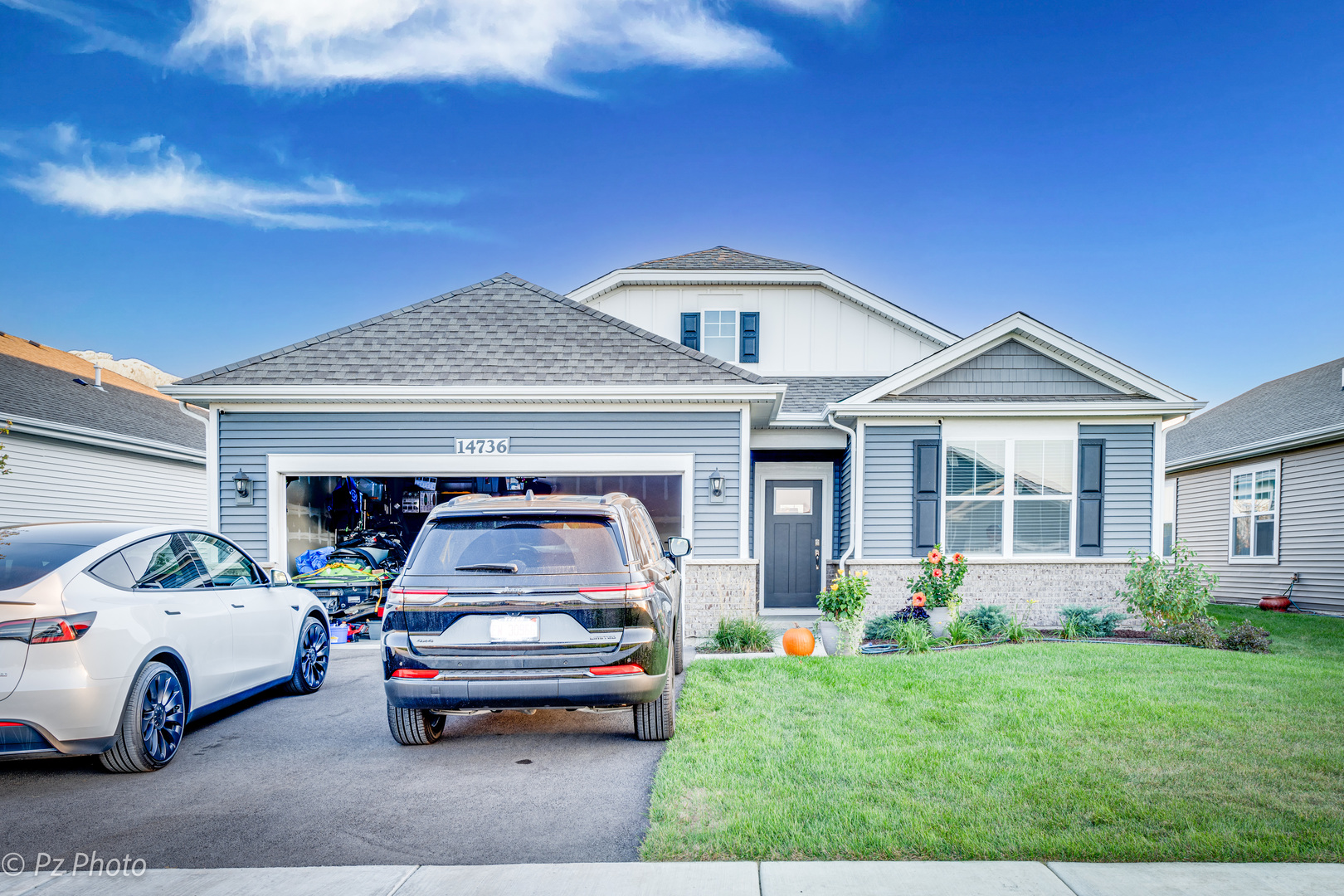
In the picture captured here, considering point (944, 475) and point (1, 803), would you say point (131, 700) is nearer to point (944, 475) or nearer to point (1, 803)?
point (1, 803)

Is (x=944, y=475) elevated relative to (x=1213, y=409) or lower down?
lower down

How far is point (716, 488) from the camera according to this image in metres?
9.94

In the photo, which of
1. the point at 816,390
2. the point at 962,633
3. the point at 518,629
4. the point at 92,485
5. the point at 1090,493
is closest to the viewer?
the point at 518,629

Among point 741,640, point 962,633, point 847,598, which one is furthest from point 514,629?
point 962,633

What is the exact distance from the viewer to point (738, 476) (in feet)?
32.8

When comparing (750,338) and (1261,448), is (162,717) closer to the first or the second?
(750,338)

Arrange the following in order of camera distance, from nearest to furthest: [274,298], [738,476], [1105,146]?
[738,476] < [1105,146] < [274,298]

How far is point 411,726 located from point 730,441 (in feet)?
20.0

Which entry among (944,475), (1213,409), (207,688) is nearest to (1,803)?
(207,688)

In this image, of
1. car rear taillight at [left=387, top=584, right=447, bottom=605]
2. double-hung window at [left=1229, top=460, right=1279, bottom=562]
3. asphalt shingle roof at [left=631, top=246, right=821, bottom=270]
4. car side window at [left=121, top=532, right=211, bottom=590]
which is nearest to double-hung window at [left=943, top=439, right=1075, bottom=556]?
asphalt shingle roof at [left=631, top=246, right=821, bottom=270]

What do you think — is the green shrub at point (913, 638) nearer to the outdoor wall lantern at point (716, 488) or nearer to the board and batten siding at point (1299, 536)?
the outdoor wall lantern at point (716, 488)

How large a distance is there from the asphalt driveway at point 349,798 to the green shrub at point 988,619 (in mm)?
6057

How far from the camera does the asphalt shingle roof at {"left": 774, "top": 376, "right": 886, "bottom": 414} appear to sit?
1265cm

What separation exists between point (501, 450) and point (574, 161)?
31.8 ft
